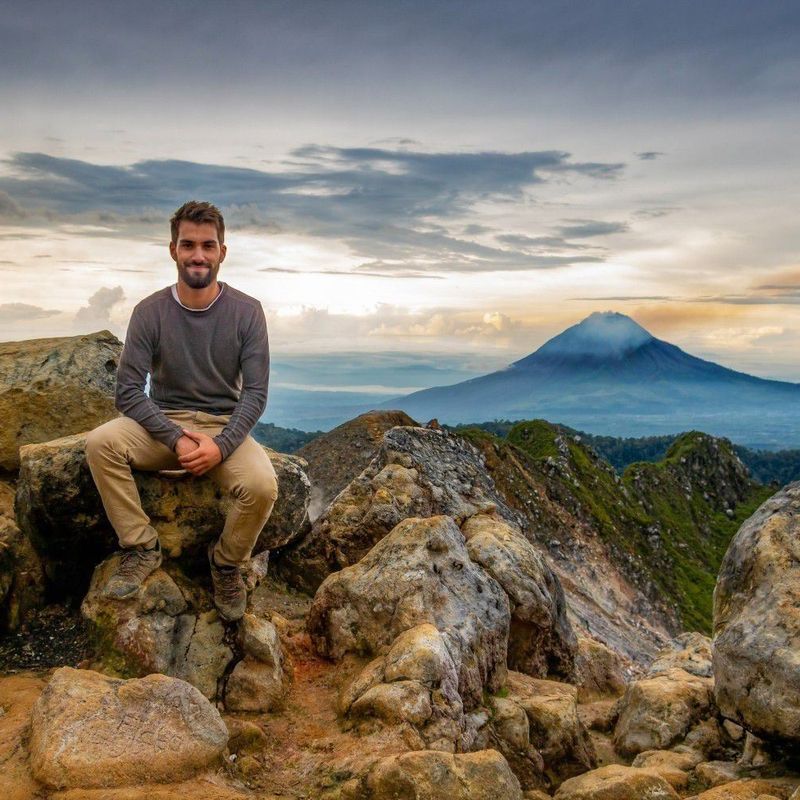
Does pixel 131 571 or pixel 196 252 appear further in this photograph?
pixel 131 571

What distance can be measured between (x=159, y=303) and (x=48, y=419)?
5.04m

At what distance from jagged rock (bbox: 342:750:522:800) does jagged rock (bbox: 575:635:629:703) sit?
31.6ft

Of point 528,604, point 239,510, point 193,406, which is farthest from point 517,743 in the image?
point 193,406

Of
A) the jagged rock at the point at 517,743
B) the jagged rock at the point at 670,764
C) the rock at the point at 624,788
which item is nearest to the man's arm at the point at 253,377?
the jagged rock at the point at 517,743

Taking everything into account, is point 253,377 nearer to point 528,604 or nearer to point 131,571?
point 131,571

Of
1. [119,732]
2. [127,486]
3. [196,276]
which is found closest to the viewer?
[119,732]

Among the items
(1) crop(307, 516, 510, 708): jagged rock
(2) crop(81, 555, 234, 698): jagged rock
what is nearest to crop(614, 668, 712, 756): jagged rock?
(1) crop(307, 516, 510, 708): jagged rock

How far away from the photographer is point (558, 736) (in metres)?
13.5

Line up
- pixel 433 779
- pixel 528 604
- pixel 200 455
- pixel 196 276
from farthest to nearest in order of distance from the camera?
pixel 528 604, pixel 196 276, pixel 200 455, pixel 433 779

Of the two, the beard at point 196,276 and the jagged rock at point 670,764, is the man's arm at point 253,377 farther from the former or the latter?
the jagged rock at point 670,764

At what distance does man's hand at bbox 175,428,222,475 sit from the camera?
11.5m

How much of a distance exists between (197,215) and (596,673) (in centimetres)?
1504

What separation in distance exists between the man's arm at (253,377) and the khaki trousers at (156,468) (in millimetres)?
411

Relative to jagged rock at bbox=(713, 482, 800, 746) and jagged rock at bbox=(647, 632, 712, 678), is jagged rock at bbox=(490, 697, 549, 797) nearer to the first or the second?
jagged rock at bbox=(713, 482, 800, 746)
